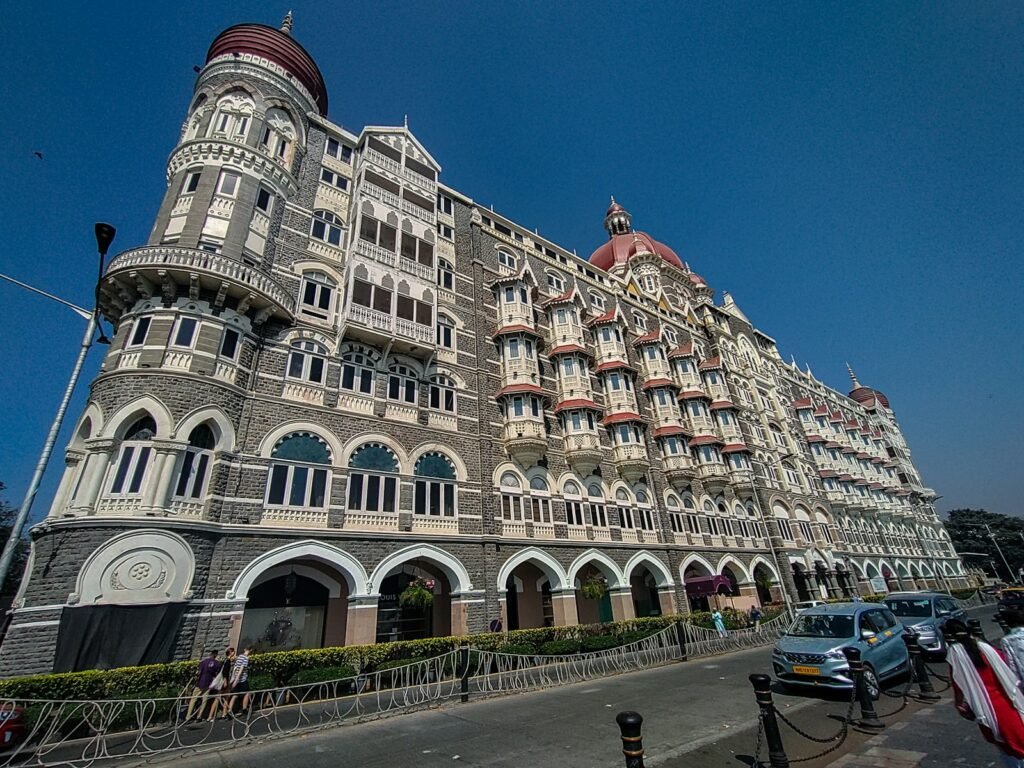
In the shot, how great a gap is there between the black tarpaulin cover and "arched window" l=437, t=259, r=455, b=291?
18.2 metres

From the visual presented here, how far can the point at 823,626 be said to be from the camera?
11.6 meters

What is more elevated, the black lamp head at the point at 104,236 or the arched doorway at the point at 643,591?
the black lamp head at the point at 104,236

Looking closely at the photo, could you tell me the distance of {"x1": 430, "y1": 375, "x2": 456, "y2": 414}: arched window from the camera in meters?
21.6

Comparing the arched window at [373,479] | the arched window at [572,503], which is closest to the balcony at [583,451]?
the arched window at [572,503]

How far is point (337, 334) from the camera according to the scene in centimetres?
1933

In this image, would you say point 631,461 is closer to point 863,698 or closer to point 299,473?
point 299,473

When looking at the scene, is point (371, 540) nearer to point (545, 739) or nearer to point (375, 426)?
point (375, 426)

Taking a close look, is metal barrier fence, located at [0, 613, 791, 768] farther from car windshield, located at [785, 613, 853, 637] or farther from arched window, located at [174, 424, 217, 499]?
car windshield, located at [785, 613, 853, 637]

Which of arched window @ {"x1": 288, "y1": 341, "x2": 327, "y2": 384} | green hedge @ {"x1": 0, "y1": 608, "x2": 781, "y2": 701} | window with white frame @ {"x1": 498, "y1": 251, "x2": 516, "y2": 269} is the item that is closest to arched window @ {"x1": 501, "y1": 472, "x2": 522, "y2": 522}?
green hedge @ {"x1": 0, "y1": 608, "x2": 781, "y2": 701}

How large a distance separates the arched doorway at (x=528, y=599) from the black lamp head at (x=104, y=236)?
806 inches

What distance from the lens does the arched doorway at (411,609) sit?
18.5m

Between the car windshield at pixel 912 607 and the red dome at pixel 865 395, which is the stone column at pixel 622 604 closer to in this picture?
the car windshield at pixel 912 607

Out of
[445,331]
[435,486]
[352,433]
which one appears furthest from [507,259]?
[352,433]

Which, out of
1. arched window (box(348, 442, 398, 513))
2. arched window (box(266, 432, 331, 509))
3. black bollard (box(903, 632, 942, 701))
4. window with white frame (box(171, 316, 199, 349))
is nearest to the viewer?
black bollard (box(903, 632, 942, 701))
